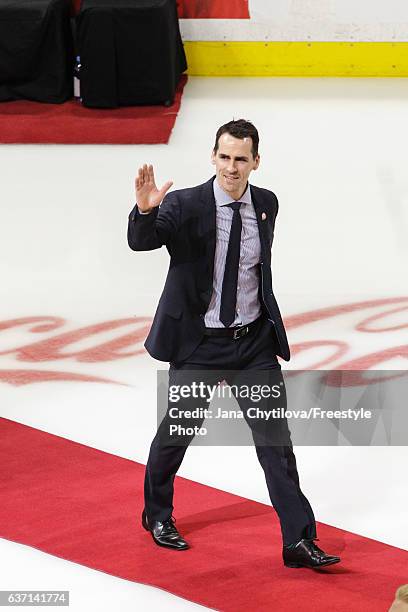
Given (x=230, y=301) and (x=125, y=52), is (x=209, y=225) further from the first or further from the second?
(x=125, y=52)

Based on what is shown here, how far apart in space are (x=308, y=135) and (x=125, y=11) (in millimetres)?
1682

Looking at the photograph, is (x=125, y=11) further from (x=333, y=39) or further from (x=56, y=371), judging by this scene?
(x=56, y=371)

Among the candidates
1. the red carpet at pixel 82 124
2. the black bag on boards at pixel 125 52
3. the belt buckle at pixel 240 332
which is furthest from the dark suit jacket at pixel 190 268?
the black bag on boards at pixel 125 52

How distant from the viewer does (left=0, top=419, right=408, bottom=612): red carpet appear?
4.57 meters

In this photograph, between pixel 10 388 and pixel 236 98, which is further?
pixel 236 98

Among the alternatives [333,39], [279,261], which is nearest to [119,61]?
[333,39]

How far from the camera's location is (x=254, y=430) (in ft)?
15.4

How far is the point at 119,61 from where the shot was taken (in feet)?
32.9

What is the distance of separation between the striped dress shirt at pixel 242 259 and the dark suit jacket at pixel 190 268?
0.02 m

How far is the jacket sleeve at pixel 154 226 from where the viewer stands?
446cm

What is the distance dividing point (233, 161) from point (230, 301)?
0.50 meters

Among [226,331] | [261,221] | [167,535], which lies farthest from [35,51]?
[167,535]

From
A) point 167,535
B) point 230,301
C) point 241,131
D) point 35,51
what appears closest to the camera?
point 241,131

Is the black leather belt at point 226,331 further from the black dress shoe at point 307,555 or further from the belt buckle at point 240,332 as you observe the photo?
the black dress shoe at point 307,555
